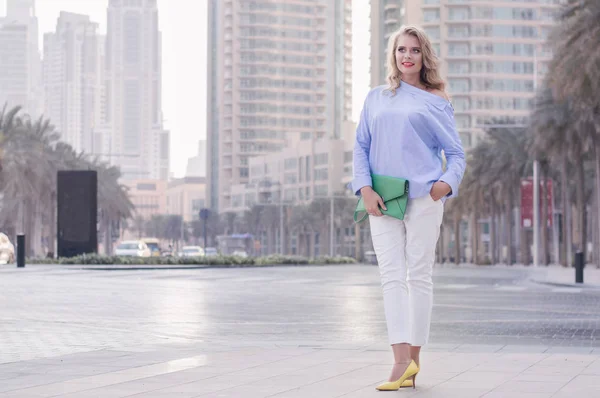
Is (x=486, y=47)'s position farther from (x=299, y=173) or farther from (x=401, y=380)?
(x=401, y=380)

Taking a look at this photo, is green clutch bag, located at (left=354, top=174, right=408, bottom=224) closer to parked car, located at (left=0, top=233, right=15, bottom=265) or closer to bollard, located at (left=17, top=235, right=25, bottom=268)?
bollard, located at (left=17, top=235, right=25, bottom=268)

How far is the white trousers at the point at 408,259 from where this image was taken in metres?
7.34

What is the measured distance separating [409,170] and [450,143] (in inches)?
13.9

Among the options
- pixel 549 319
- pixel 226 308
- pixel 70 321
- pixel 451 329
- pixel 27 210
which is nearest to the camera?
pixel 451 329

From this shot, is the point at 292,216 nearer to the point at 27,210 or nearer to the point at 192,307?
the point at 27,210

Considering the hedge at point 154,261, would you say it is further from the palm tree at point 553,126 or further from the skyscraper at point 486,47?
the skyscraper at point 486,47

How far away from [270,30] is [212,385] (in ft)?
635

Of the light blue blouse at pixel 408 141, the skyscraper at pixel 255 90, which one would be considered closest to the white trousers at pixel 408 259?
the light blue blouse at pixel 408 141

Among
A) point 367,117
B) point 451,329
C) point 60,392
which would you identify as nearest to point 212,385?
point 60,392

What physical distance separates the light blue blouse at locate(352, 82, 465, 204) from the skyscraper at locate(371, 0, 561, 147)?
138444 mm

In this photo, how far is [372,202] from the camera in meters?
7.27

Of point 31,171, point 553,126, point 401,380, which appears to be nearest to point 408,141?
point 401,380

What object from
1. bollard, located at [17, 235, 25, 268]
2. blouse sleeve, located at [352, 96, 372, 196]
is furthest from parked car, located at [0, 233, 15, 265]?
blouse sleeve, located at [352, 96, 372, 196]

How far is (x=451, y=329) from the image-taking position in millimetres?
13711
